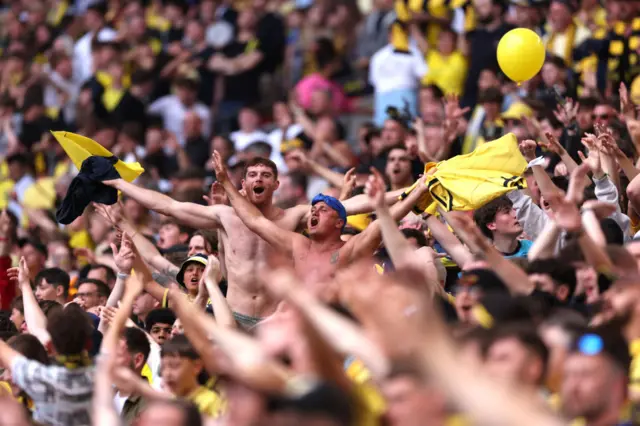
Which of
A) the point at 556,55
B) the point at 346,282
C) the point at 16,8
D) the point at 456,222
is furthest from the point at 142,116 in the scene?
the point at 346,282

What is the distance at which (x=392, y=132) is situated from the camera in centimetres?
Result: 1338

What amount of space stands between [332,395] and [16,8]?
1734cm

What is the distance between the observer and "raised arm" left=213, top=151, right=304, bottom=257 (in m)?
9.97

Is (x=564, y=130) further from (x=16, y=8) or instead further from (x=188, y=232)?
(x=16, y=8)

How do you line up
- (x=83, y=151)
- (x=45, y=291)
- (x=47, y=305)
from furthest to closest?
(x=45, y=291), (x=83, y=151), (x=47, y=305)

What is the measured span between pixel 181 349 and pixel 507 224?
2848mm

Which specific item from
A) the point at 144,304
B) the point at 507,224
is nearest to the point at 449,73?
the point at 144,304

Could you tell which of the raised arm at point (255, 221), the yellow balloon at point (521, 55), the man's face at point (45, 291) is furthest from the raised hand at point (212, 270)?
the yellow balloon at point (521, 55)

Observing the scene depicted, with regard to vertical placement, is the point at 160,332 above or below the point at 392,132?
above

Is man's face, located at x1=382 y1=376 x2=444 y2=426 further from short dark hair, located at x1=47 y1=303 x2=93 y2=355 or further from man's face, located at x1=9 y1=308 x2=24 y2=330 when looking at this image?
man's face, located at x1=9 y1=308 x2=24 y2=330

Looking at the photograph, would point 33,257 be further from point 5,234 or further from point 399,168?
point 399,168

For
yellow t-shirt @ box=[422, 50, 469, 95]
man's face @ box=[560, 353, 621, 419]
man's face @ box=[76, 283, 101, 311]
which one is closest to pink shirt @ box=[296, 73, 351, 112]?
yellow t-shirt @ box=[422, 50, 469, 95]

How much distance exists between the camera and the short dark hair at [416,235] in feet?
33.2

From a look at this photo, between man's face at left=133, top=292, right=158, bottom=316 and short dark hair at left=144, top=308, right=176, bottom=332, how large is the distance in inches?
53.1
